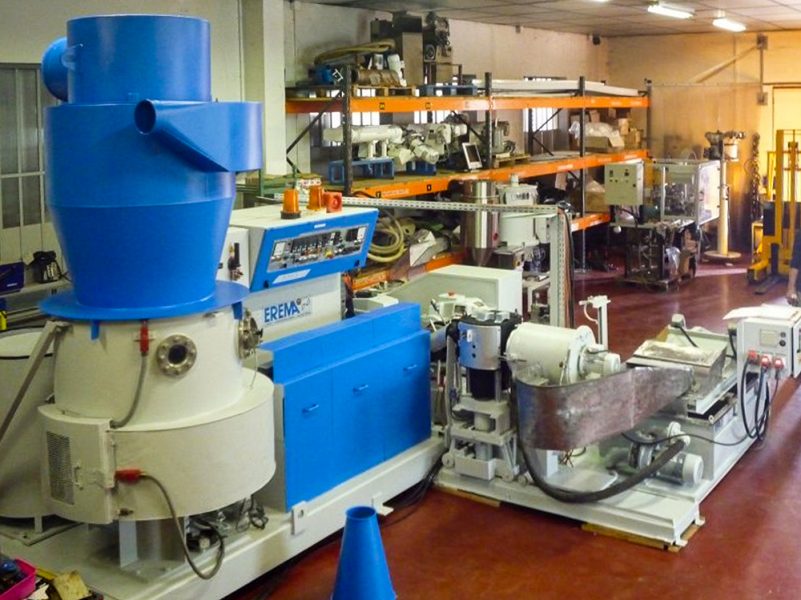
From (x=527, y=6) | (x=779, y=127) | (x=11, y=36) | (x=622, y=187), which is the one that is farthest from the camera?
(x=779, y=127)

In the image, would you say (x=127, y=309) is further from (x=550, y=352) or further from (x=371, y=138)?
(x=371, y=138)

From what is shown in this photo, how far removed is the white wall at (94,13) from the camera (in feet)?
16.7

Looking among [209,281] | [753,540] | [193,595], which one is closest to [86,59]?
[209,281]

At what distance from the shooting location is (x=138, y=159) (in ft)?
9.27

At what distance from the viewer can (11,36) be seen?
507 centimetres

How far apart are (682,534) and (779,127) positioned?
8.67m

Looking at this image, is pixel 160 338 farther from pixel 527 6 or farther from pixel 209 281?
pixel 527 6

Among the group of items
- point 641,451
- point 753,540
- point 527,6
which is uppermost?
point 527,6

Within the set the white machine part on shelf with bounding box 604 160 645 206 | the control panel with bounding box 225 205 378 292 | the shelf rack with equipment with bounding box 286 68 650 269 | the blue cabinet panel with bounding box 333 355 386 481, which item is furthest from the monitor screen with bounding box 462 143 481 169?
the blue cabinet panel with bounding box 333 355 386 481

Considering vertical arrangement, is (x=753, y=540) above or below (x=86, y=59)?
below

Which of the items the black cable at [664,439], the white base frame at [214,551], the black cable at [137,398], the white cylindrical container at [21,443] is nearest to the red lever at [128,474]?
the black cable at [137,398]

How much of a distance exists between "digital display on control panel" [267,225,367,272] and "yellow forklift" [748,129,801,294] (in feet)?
19.4

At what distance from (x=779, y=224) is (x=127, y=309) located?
794cm

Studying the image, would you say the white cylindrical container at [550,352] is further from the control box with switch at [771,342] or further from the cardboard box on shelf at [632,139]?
the cardboard box on shelf at [632,139]
